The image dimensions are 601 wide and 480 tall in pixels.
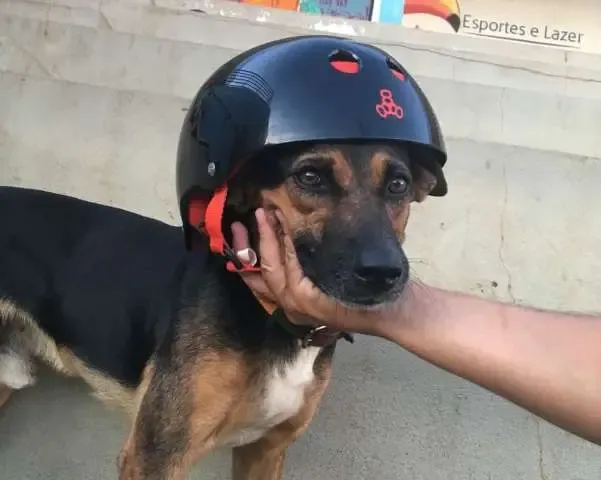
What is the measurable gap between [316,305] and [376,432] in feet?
2.98

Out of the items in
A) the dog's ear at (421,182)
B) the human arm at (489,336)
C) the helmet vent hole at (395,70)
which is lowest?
the human arm at (489,336)

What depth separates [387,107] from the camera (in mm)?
1296

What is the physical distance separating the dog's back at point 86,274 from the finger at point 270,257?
1.23ft

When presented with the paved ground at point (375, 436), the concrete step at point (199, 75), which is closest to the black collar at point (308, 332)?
the paved ground at point (375, 436)

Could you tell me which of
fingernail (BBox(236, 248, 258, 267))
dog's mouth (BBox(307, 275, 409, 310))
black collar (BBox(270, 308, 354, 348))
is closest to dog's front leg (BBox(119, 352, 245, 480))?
black collar (BBox(270, 308, 354, 348))

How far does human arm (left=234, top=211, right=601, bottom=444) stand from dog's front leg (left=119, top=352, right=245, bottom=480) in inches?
9.0

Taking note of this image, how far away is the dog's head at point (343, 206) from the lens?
3.83 ft

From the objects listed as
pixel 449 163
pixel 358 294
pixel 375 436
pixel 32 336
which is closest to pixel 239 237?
pixel 358 294

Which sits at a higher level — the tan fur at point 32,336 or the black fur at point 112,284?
the black fur at point 112,284

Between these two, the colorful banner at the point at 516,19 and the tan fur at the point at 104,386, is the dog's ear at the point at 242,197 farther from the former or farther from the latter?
the colorful banner at the point at 516,19

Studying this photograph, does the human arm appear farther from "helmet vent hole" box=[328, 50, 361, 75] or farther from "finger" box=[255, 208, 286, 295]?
"helmet vent hole" box=[328, 50, 361, 75]

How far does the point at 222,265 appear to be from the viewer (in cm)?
149

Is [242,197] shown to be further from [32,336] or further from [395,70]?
[32,336]

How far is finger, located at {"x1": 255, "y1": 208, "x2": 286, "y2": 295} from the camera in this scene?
1.26 meters
